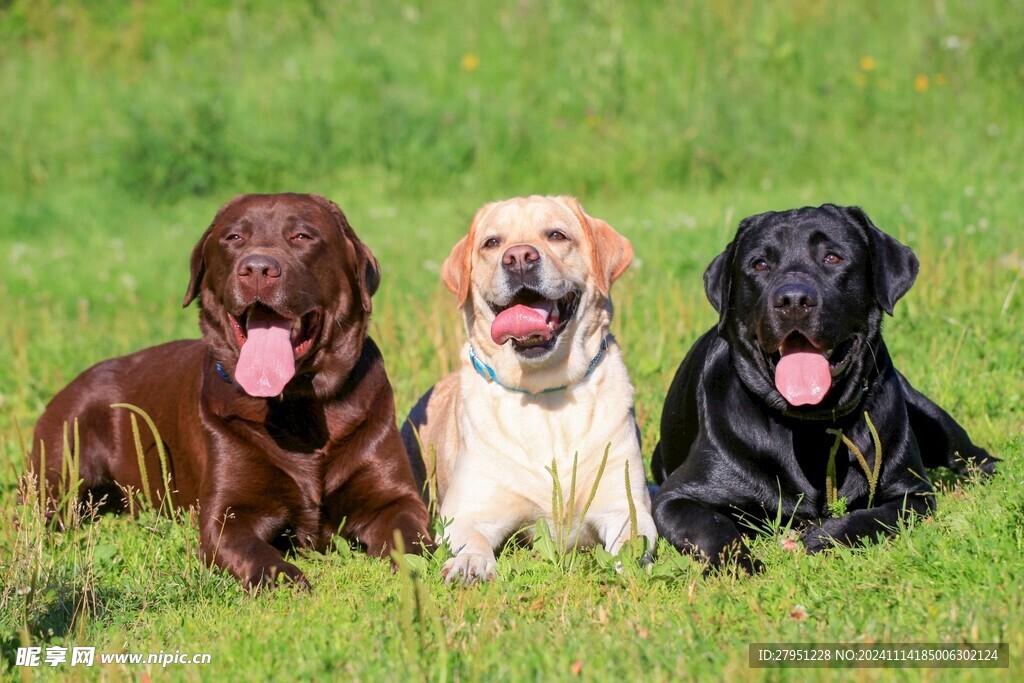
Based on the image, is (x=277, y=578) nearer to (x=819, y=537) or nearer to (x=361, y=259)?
(x=361, y=259)

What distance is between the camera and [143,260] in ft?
37.9

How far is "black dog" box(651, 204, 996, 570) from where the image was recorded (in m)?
4.59

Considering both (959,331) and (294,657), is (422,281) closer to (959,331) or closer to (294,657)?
(959,331)

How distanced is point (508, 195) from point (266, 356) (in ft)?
27.1

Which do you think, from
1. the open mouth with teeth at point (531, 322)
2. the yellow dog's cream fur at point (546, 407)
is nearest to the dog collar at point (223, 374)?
the yellow dog's cream fur at point (546, 407)

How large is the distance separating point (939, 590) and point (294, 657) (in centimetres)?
199

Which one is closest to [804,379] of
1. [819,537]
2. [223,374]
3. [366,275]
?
[819,537]

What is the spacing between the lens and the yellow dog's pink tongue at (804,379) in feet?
15.1

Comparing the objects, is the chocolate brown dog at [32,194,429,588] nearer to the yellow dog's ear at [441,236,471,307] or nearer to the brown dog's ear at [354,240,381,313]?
the brown dog's ear at [354,240,381,313]

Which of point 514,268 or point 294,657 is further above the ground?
point 514,268

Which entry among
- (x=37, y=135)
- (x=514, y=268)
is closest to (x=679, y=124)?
(x=37, y=135)

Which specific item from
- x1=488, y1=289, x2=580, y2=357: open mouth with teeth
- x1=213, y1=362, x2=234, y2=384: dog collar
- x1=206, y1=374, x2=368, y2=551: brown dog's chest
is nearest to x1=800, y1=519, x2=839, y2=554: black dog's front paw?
x1=488, y1=289, x2=580, y2=357: open mouth with teeth

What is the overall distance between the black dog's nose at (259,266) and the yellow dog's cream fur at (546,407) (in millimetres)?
871

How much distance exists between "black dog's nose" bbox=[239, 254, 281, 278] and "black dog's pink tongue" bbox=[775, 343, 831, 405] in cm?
202
